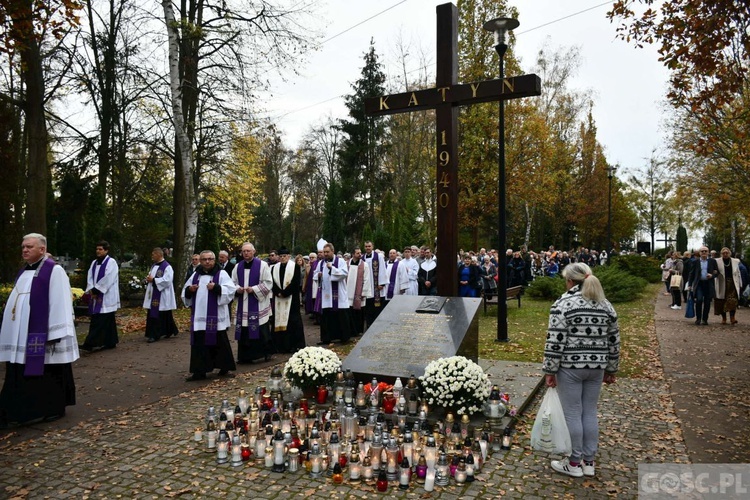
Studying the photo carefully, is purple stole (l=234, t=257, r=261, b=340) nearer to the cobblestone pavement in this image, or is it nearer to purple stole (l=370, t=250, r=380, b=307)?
the cobblestone pavement

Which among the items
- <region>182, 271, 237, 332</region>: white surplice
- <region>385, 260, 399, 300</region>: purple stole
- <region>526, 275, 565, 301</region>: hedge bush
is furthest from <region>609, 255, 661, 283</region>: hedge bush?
<region>182, 271, 237, 332</region>: white surplice

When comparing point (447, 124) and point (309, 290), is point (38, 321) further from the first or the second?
point (309, 290)

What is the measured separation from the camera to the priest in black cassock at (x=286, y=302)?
10.3 m

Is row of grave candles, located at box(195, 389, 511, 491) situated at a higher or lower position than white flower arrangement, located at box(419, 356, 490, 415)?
lower

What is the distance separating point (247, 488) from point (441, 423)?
210cm

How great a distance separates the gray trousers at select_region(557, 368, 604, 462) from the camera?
15.0ft

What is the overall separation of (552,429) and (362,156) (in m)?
31.5

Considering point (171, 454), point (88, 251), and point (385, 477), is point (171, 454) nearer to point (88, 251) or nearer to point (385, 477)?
point (385, 477)

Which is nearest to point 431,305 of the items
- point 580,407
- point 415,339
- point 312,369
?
point 415,339

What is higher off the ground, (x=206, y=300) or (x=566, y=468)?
(x=206, y=300)

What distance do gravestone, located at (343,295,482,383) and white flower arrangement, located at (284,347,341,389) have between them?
15.0 inches

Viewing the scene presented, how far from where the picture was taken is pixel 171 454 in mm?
5129

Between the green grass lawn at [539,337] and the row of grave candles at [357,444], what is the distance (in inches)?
161

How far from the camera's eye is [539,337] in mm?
11531
